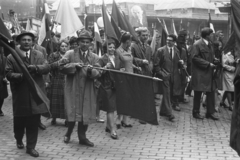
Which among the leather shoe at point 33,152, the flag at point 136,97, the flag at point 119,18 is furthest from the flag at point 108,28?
the leather shoe at point 33,152

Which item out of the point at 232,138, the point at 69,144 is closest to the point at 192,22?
the point at 69,144

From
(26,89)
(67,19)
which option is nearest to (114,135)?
(26,89)

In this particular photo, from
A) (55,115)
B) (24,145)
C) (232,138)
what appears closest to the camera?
(232,138)

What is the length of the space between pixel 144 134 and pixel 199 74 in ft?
7.74

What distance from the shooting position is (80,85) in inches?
271

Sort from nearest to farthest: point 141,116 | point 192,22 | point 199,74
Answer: point 141,116, point 199,74, point 192,22

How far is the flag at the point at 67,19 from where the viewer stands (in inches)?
324

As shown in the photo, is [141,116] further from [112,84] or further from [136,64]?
[136,64]

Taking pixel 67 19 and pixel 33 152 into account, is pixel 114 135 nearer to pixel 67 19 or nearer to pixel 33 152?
pixel 33 152

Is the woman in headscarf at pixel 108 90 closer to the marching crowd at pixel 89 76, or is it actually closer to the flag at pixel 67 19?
the marching crowd at pixel 89 76

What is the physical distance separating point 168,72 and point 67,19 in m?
2.98

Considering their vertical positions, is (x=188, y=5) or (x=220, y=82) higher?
(x=188, y=5)

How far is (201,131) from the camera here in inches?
330

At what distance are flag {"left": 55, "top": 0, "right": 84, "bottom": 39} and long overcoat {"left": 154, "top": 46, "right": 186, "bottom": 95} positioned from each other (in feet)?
7.96
